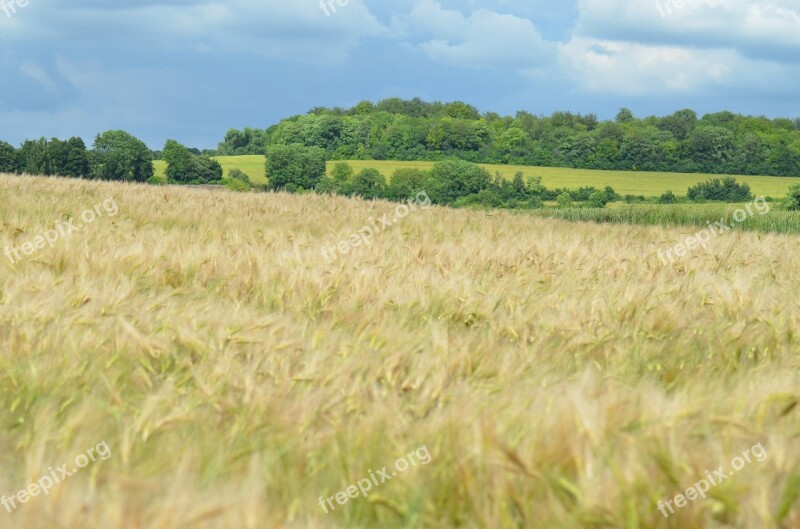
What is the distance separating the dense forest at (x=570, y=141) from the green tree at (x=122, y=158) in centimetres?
1796

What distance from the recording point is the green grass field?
2611 inches

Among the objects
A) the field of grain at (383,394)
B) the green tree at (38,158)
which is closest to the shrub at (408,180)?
the green tree at (38,158)

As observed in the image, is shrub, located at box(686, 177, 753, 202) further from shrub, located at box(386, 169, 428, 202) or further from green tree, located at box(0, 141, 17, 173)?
green tree, located at box(0, 141, 17, 173)

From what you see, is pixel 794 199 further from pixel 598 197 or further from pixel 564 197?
pixel 564 197

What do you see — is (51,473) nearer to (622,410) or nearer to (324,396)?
(324,396)

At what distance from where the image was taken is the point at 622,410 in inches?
67.7

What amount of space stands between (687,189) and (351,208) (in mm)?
59777

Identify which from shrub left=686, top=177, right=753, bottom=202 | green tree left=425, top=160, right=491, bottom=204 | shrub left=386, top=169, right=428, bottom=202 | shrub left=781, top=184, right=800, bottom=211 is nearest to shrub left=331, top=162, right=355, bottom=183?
shrub left=386, top=169, right=428, bottom=202

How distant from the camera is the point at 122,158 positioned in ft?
210

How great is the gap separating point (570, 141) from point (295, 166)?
3473 cm

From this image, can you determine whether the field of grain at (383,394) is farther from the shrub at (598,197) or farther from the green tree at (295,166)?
the green tree at (295,166)

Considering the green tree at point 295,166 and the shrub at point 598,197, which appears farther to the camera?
the green tree at point 295,166

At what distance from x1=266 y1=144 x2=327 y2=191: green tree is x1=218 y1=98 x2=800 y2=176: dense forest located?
13653 mm

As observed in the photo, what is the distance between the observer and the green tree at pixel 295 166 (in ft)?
219
